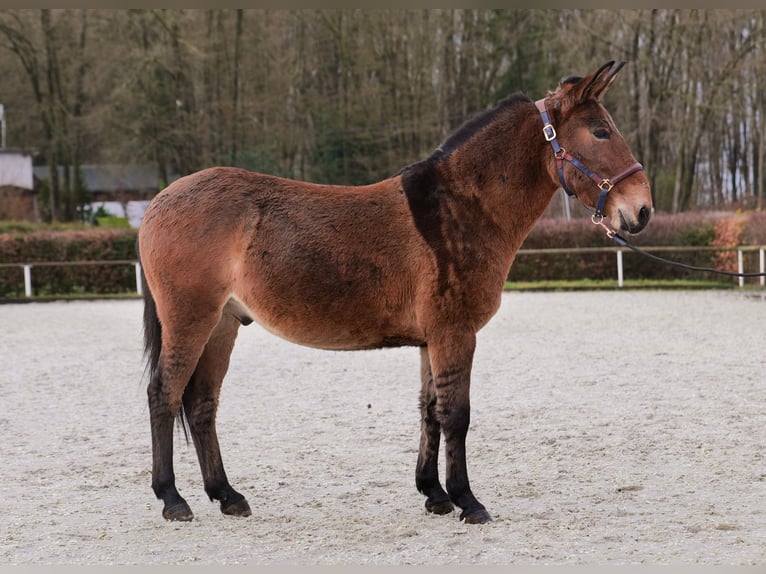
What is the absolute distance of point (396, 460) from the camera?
551cm

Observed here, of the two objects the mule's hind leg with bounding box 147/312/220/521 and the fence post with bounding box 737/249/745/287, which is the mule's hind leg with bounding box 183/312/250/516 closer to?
the mule's hind leg with bounding box 147/312/220/521

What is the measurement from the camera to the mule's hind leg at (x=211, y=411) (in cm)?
445

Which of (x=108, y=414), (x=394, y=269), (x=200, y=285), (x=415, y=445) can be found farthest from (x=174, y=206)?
(x=108, y=414)

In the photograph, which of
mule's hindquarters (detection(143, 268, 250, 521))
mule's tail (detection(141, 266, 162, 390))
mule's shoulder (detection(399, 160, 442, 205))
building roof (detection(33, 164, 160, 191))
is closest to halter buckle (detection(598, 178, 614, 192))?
mule's shoulder (detection(399, 160, 442, 205))

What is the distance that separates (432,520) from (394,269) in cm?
128

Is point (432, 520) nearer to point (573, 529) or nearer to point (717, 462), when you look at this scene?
point (573, 529)

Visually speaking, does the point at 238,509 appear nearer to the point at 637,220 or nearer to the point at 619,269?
the point at 637,220

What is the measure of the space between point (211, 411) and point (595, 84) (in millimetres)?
2604

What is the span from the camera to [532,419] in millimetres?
6672

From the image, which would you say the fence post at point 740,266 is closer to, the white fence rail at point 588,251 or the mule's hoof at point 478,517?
the white fence rail at point 588,251

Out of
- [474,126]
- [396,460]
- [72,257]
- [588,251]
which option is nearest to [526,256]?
[588,251]

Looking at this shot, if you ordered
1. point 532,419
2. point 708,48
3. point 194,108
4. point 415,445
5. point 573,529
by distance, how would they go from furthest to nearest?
point 194,108, point 708,48, point 532,419, point 415,445, point 573,529

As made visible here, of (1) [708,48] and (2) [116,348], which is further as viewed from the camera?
(1) [708,48]

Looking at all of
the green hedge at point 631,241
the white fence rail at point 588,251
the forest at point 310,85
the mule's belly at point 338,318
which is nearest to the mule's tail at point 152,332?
the mule's belly at point 338,318
